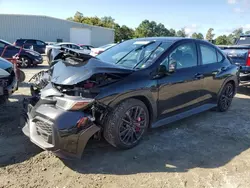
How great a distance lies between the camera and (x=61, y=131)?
3070 millimetres

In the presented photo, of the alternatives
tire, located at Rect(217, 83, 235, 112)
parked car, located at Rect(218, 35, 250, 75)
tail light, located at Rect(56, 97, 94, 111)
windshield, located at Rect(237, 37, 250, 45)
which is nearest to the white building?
windshield, located at Rect(237, 37, 250, 45)

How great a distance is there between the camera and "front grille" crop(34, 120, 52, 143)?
3.14 m

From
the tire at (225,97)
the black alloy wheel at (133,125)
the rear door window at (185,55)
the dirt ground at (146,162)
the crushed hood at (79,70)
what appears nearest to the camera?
the dirt ground at (146,162)

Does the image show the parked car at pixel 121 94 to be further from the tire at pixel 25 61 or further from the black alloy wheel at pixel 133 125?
the tire at pixel 25 61

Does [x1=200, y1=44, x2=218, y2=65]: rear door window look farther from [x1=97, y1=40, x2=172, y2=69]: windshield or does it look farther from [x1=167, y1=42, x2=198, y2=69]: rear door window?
[x1=97, y1=40, x2=172, y2=69]: windshield

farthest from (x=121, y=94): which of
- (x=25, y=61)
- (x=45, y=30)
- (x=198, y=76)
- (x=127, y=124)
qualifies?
(x=45, y=30)

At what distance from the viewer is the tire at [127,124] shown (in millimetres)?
3504

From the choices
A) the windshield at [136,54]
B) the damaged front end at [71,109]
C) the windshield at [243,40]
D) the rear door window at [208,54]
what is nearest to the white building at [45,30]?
the windshield at [243,40]

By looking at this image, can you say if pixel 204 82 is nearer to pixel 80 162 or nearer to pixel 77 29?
pixel 80 162

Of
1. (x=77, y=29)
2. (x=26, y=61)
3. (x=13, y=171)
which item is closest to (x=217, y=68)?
(x=13, y=171)

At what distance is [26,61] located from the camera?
1395cm

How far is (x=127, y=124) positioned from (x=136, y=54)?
4.17ft

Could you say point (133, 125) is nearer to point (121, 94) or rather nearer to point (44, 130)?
point (121, 94)

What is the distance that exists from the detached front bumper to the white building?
36.5m
